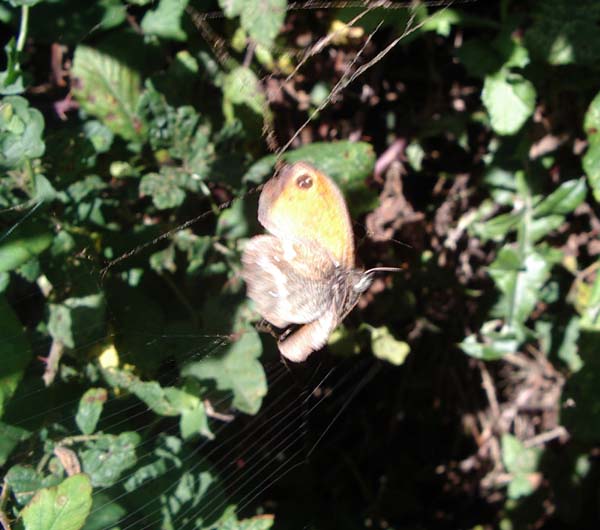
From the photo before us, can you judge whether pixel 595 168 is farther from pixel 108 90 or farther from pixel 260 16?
pixel 108 90

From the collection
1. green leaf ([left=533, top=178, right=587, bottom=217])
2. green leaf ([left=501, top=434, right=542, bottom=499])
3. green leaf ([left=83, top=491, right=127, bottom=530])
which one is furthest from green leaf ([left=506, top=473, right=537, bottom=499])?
green leaf ([left=83, top=491, right=127, bottom=530])

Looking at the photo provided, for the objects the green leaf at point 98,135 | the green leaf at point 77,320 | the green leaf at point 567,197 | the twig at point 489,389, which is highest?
the green leaf at point 98,135

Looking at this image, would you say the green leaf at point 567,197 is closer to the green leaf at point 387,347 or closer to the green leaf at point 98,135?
the green leaf at point 387,347

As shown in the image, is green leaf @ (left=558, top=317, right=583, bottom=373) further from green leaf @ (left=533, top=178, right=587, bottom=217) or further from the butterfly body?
the butterfly body

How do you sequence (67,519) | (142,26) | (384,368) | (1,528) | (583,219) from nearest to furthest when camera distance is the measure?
1. (67,519)
2. (1,528)
3. (142,26)
4. (583,219)
5. (384,368)

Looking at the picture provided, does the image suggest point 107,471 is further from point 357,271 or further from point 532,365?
point 532,365

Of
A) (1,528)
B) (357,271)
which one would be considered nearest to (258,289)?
(357,271)

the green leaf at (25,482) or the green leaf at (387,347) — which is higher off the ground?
the green leaf at (25,482)

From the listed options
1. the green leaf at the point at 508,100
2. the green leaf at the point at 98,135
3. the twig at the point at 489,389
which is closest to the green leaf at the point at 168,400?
the green leaf at the point at 98,135

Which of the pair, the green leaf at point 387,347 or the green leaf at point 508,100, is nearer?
the green leaf at point 508,100
